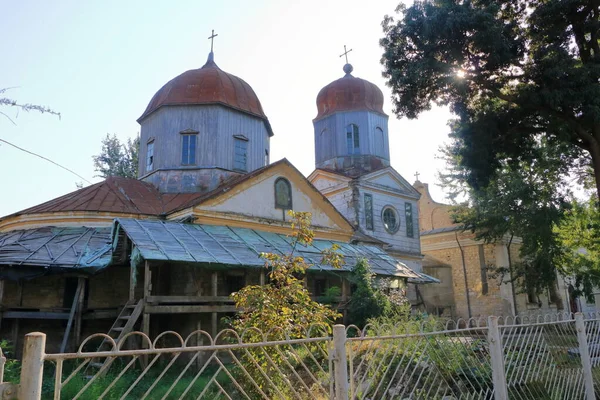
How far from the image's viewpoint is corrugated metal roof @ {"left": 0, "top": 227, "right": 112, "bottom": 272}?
1234 cm

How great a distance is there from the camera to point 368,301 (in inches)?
519

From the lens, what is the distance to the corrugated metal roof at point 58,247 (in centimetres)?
1234

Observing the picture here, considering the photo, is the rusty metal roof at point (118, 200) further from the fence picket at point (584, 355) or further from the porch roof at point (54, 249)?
the fence picket at point (584, 355)

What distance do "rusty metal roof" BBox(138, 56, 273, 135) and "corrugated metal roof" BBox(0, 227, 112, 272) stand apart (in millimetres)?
6561

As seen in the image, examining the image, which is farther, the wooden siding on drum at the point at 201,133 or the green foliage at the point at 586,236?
the wooden siding on drum at the point at 201,133

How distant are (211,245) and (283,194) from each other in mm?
4603

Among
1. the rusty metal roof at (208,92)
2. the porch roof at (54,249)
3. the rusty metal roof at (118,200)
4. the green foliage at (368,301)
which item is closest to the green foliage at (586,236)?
the green foliage at (368,301)

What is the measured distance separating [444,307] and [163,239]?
18956 millimetres

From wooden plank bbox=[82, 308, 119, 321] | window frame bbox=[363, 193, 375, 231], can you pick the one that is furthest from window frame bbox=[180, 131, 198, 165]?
window frame bbox=[363, 193, 375, 231]

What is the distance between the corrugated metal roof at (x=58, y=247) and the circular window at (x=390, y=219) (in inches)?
519

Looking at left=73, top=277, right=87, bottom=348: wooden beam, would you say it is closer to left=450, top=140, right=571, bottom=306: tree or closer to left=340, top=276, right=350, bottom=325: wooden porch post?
left=340, top=276, right=350, bottom=325: wooden porch post

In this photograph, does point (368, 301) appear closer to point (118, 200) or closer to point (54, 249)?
point (54, 249)

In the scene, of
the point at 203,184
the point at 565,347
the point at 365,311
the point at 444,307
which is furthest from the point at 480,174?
the point at 444,307

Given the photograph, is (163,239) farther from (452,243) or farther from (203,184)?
(452,243)
